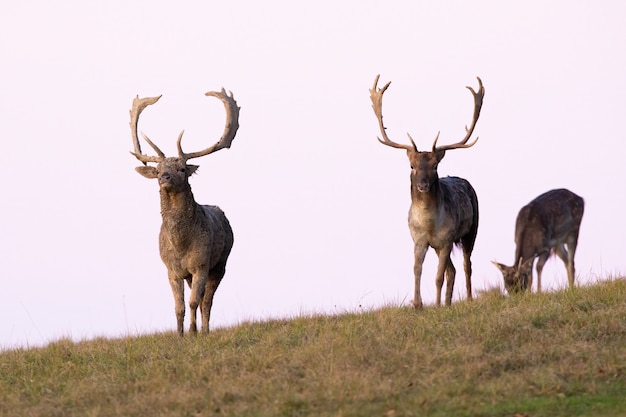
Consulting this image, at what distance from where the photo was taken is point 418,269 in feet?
51.7

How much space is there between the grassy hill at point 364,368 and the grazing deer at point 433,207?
4.76 feet

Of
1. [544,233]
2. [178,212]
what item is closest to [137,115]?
[178,212]

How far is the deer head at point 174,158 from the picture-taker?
14.5 metres

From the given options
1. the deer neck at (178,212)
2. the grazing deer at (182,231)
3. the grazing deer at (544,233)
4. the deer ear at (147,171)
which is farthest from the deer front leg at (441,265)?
the deer ear at (147,171)

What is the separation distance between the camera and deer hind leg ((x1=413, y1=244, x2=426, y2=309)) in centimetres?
1541

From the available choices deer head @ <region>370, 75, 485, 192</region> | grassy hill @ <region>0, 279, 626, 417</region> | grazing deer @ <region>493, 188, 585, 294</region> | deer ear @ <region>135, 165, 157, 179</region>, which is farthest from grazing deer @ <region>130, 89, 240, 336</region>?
grazing deer @ <region>493, 188, 585, 294</region>

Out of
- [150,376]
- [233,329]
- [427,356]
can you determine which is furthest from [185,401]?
[233,329]

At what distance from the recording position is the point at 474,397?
10.5 meters

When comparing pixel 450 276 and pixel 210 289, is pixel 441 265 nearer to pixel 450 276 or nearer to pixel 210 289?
pixel 450 276

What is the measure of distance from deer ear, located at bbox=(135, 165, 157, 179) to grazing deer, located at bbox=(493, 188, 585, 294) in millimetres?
5761

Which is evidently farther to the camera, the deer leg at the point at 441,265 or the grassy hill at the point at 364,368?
the deer leg at the point at 441,265

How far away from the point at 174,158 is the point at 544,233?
706cm

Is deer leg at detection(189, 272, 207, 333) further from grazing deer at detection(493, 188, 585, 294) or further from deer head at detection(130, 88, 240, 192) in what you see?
grazing deer at detection(493, 188, 585, 294)

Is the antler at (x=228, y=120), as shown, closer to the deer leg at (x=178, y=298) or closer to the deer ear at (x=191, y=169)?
the deer ear at (x=191, y=169)
